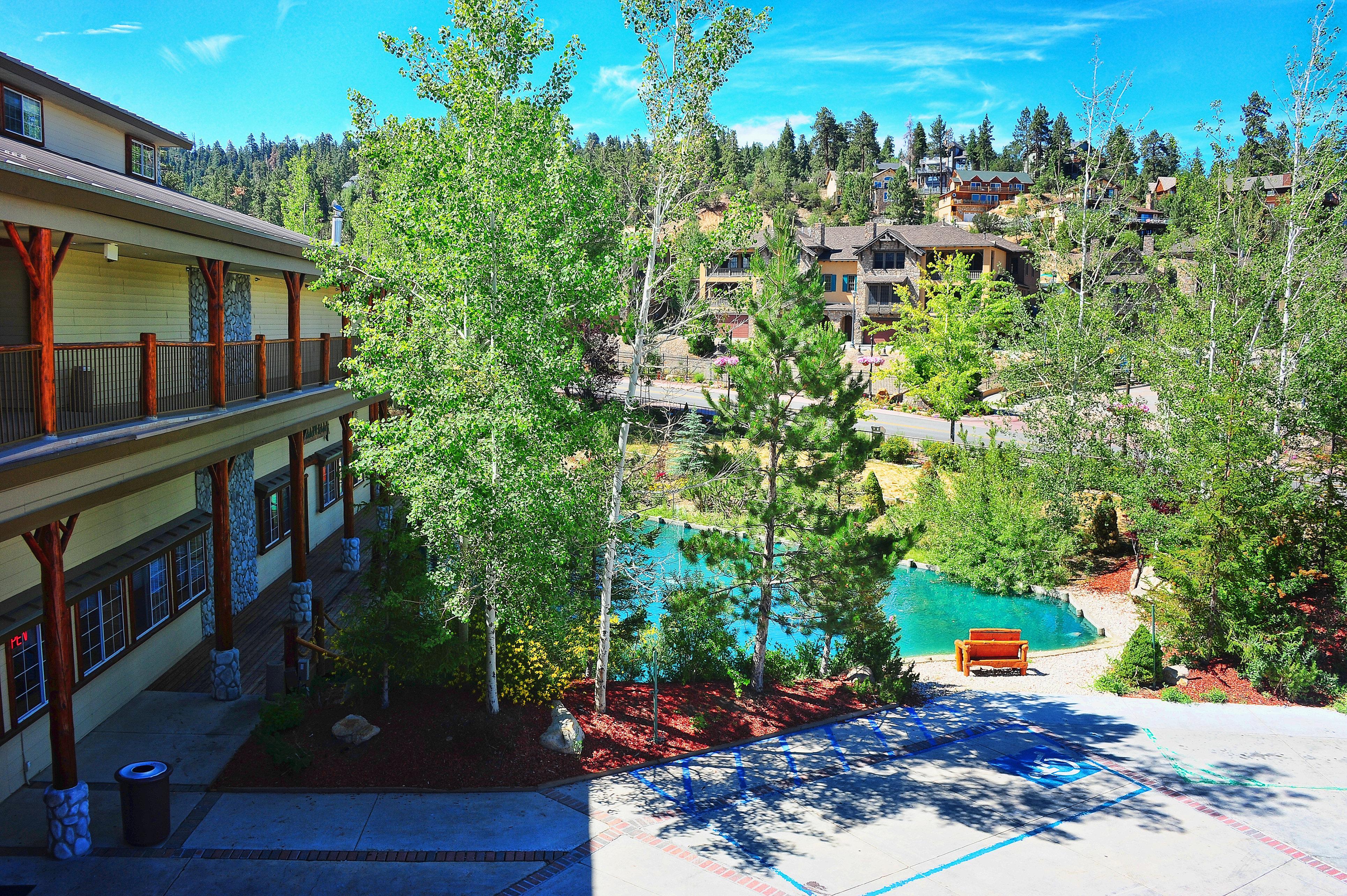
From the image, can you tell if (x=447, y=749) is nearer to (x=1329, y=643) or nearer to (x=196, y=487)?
(x=196, y=487)

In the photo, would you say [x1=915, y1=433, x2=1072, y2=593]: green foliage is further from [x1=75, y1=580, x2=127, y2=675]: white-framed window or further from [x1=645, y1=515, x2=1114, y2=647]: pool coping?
[x1=75, y1=580, x2=127, y2=675]: white-framed window

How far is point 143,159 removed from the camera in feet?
76.9

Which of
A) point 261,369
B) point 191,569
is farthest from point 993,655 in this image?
point 191,569

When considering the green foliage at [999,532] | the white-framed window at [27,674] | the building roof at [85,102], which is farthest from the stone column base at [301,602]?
the green foliage at [999,532]

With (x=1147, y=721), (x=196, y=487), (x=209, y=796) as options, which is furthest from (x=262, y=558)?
(x=1147, y=721)

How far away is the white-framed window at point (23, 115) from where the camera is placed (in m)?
17.2

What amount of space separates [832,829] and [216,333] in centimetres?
1152

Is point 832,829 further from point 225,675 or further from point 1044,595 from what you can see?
point 1044,595

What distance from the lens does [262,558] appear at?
20.2m

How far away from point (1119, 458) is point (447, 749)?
19997 mm

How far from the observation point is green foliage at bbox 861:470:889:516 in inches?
1078

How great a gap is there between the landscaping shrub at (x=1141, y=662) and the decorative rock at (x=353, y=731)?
14515 millimetres

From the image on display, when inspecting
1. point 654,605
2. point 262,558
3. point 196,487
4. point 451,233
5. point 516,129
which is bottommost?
point 654,605

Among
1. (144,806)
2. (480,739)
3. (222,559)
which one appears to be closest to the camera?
(144,806)
